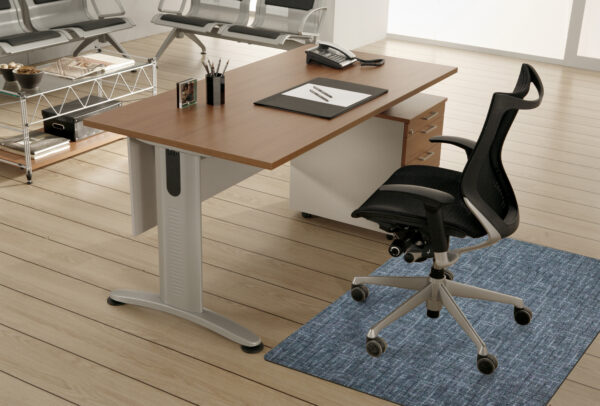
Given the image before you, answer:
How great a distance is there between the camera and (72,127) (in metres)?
4.86

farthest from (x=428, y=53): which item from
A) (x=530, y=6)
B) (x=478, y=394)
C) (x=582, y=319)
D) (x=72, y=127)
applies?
(x=478, y=394)

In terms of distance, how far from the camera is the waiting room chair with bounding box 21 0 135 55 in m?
6.11

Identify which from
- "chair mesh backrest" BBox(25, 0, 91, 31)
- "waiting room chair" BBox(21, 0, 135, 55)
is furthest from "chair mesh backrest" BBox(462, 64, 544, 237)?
"chair mesh backrest" BBox(25, 0, 91, 31)

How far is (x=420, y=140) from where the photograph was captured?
12.2 feet

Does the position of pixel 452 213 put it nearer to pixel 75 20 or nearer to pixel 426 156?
pixel 426 156

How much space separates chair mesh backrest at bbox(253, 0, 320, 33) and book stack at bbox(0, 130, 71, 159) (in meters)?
2.29

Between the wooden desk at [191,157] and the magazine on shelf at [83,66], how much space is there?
1683 millimetres

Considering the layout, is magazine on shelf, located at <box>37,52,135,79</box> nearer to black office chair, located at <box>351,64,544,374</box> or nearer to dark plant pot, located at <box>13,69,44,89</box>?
dark plant pot, located at <box>13,69,44,89</box>

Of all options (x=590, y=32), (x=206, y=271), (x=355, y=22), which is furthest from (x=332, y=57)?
(x=590, y=32)

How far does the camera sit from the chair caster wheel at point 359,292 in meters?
3.28

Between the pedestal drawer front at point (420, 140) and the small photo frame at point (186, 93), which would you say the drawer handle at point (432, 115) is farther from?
the small photo frame at point (186, 93)

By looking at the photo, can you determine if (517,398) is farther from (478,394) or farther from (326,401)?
(326,401)

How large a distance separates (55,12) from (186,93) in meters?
3.77

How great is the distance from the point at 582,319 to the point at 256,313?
130 cm
